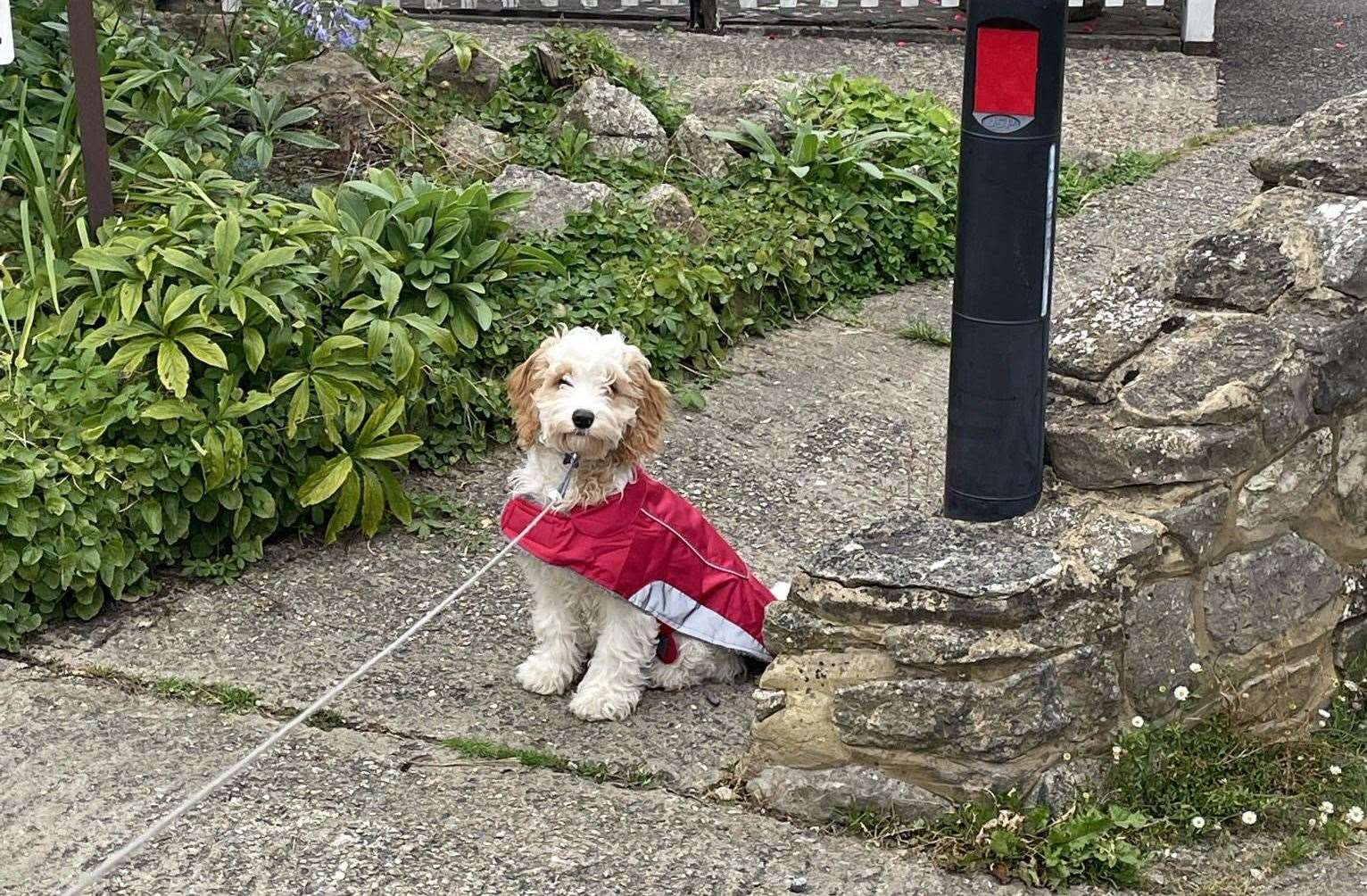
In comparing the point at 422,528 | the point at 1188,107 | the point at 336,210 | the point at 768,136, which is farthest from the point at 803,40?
the point at 422,528

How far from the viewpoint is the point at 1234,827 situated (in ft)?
12.6

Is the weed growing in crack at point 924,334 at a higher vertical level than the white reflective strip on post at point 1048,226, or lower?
lower

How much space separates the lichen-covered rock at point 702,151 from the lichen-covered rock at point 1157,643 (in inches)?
153

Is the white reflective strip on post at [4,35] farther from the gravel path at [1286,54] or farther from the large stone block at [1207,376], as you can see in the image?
the gravel path at [1286,54]

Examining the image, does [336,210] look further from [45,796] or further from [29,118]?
[45,796]

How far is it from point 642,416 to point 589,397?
0.20 metres

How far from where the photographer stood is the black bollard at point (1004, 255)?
358 centimetres

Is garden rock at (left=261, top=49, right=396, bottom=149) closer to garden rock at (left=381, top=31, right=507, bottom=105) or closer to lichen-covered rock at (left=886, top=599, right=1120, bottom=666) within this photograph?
garden rock at (left=381, top=31, right=507, bottom=105)

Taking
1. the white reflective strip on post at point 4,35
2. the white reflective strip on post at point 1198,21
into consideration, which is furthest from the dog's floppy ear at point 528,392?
the white reflective strip on post at point 1198,21

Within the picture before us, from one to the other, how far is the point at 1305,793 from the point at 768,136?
4266 mm

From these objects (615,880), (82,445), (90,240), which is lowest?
(615,880)

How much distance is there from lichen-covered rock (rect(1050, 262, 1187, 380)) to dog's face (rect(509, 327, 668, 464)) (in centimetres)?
97

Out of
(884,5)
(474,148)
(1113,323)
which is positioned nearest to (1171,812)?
(1113,323)

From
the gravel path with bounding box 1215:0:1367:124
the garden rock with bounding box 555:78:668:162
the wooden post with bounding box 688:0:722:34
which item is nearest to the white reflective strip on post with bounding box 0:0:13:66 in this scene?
the garden rock with bounding box 555:78:668:162
